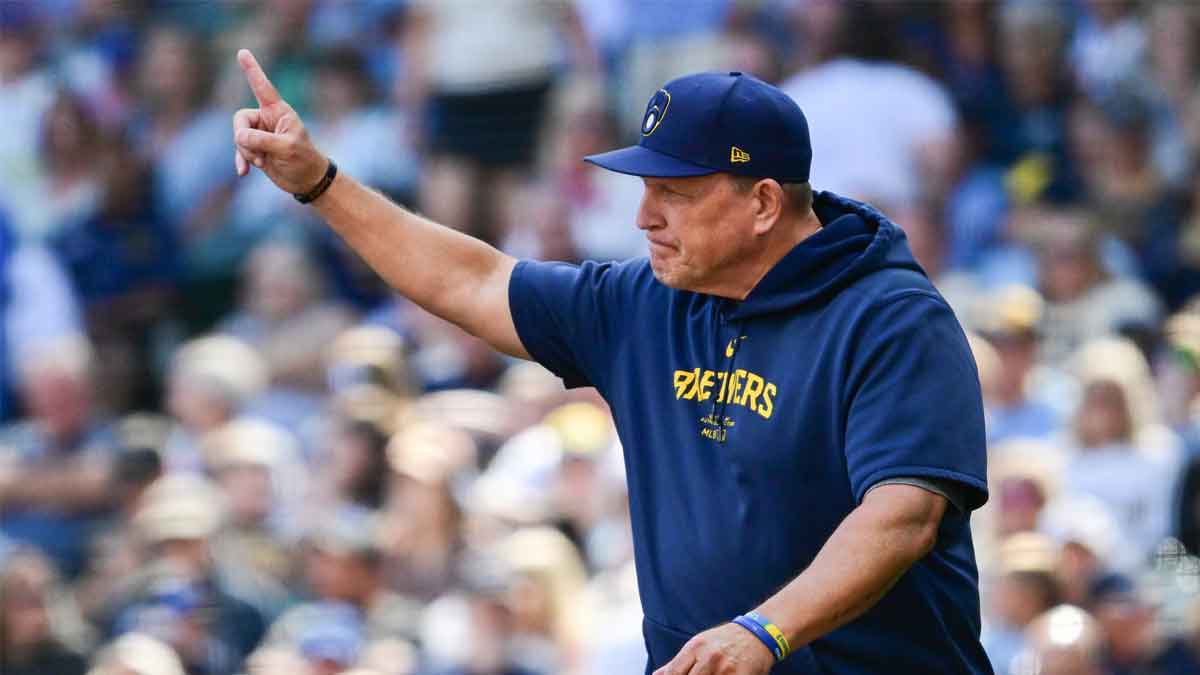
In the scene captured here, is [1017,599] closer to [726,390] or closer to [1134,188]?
[1134,188]

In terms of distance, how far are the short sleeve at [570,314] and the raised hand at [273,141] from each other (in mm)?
478

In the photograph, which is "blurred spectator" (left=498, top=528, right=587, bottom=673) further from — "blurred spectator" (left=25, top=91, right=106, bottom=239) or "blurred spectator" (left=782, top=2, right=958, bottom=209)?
"blurred spectator" (left=25, top=91, right=106, bottom=239)

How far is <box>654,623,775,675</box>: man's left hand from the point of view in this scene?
131 inches

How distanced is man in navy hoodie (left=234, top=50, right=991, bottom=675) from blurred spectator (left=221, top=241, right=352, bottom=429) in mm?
5060

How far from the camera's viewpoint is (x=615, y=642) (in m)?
6.74

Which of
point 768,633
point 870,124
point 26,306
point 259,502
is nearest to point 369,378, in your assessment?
point 259,502

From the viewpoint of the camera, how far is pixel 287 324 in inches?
374

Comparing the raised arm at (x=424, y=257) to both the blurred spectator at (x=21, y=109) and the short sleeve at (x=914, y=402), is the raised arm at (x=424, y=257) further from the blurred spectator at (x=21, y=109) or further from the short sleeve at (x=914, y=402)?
the blurred spectator at (x=21, y=109)

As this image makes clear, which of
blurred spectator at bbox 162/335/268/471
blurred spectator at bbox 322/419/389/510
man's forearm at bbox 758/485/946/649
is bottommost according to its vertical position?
blurred spectator at bbox 322/419/389/510

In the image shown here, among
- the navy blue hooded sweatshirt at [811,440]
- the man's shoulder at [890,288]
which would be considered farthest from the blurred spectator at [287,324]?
the man's shoulder at [890,288]

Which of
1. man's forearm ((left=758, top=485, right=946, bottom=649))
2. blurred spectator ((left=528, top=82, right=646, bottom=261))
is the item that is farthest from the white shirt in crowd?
man's forearm ((left=758, top=485, right=946, bottom=649))

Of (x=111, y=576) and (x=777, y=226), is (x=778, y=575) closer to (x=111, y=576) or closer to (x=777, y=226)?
(x=777, y=226)

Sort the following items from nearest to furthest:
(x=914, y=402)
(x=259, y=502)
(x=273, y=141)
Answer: (x=914, y=402) → (x=273, y=141) → (x=259, y=502)

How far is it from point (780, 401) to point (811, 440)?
97 mm
